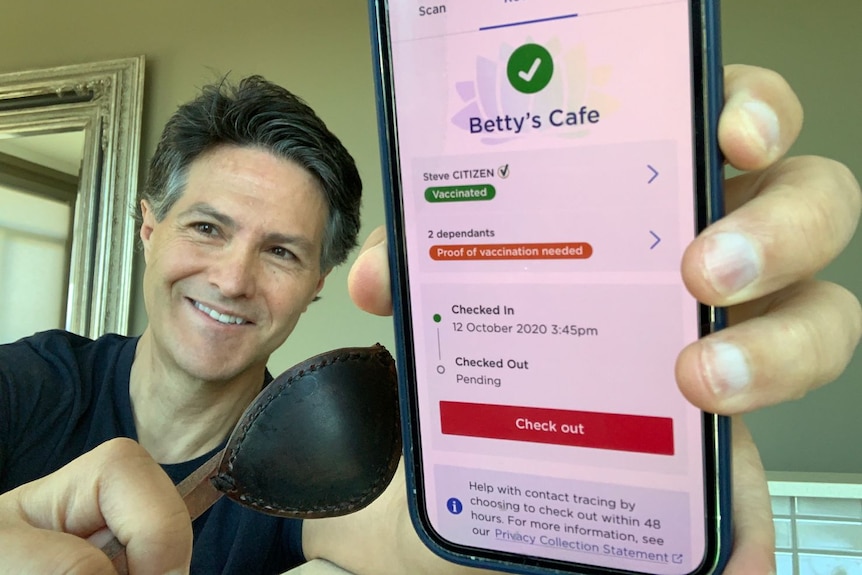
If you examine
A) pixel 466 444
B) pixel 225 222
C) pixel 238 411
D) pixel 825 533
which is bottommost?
pixel 825 533

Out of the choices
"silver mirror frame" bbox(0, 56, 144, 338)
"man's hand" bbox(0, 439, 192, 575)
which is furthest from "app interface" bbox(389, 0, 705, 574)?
"silver mirror frame" bbox(0, 56, 144, 338)

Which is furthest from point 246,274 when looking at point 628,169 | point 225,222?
point 628,169

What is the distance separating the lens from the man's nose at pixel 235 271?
0.68m

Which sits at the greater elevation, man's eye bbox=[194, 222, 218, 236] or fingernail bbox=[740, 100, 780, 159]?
fingernail bbox=[740, 100, 780, 159]

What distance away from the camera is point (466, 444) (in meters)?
0.28

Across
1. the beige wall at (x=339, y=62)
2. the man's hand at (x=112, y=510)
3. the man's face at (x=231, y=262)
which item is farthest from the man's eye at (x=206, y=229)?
the man's hand at (x=112, y=510)

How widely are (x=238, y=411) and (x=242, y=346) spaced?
4.3 inches

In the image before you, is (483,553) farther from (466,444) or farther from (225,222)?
(225,222)

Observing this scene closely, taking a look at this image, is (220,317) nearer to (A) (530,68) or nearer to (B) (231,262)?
(B) (231,262)

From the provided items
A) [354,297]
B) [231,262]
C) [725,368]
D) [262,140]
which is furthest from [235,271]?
[725,368]

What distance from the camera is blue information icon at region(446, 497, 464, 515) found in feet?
0.93

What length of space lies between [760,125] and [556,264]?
3.5 inches

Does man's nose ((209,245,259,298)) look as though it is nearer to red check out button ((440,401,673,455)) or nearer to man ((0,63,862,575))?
man ((0,63,862,575))

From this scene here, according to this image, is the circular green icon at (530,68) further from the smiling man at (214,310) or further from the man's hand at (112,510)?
the smiling man at (214,310)
